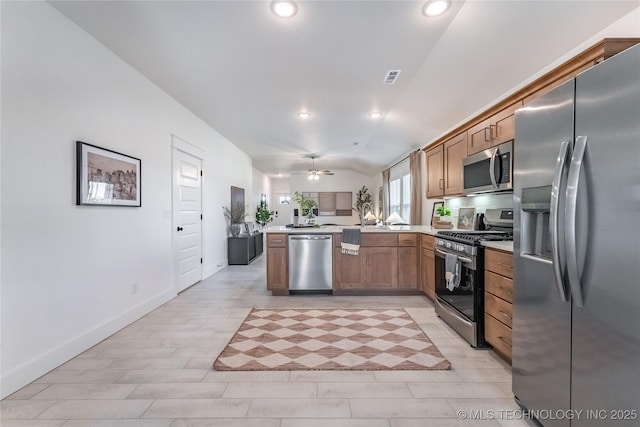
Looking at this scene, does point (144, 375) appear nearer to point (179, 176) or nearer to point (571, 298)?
point (571, 298)

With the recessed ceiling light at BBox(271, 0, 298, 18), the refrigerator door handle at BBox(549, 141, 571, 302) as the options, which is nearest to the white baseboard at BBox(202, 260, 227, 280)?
the recessed ceiling light at BBox(271, 0, 298, 18)

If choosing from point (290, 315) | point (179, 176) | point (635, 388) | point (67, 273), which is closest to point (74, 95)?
point (67, 273)

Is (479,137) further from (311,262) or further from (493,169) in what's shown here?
(311,262)

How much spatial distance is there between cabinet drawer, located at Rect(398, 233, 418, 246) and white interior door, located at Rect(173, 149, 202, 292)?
3.08 m

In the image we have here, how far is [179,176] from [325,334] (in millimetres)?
3065

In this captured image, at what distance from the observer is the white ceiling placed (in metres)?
2.25

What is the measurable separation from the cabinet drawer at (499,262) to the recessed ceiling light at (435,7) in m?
1.82

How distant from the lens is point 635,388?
3.67 feet

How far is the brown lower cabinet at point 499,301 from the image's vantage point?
88.8 inches

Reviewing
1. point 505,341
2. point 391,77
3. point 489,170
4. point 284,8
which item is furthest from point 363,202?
point 284,8

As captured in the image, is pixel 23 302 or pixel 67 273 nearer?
pixel 23 302

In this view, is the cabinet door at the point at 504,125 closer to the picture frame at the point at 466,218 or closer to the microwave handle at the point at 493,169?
the microwave handle at the point at 493,169

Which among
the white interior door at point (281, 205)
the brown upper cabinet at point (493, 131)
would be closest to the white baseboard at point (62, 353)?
the brown upper cabinet at point (493, 131)

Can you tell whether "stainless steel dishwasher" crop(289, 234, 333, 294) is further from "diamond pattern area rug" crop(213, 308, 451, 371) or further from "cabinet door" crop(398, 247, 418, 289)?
"cabinet door" crop(398, 247, 418, 289)
